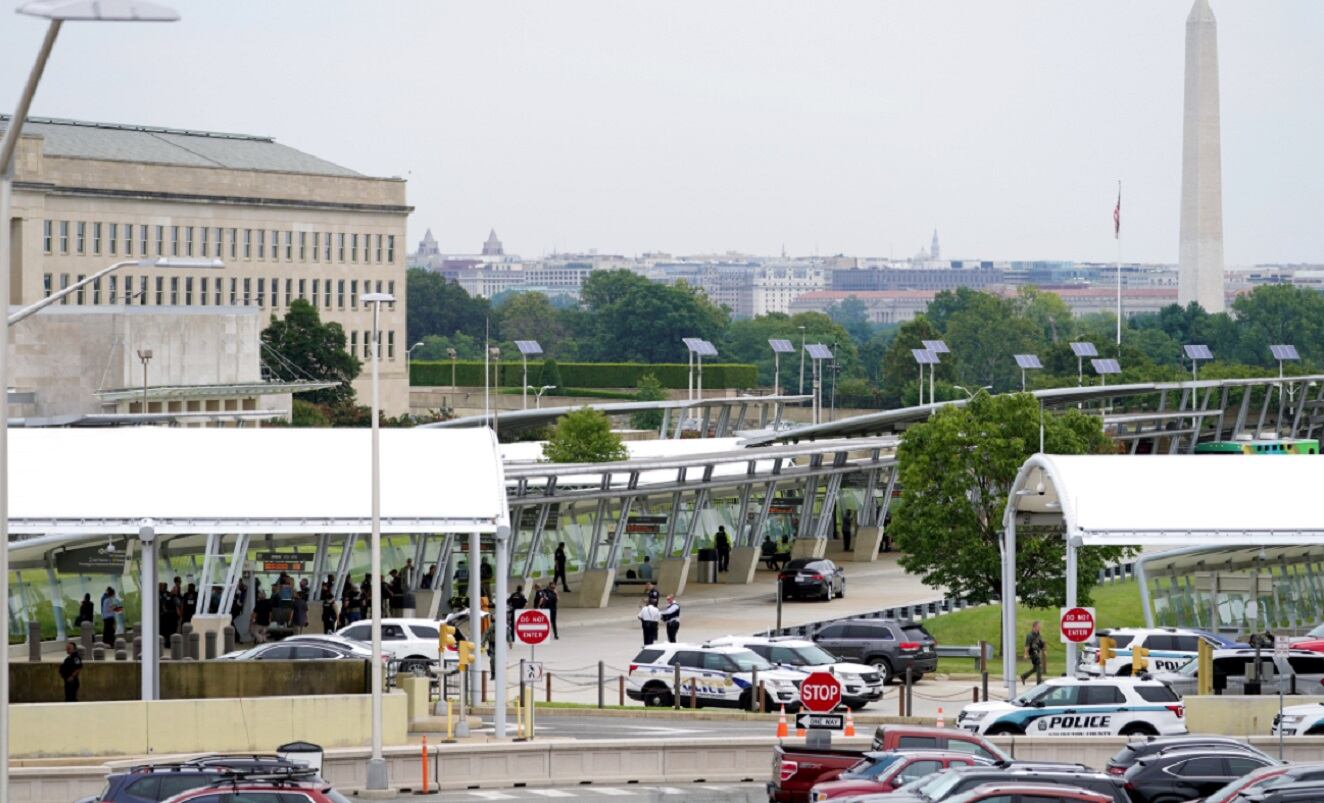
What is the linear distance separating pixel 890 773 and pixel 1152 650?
56.0ft

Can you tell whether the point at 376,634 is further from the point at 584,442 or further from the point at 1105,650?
the point at 584,442

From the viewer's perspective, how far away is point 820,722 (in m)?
33.3

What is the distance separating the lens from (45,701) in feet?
124

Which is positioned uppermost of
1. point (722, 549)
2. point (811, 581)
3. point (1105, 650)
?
point (1105, 650)

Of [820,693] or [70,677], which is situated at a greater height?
→ [820,693]

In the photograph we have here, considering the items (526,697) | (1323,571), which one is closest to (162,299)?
(1323,571)

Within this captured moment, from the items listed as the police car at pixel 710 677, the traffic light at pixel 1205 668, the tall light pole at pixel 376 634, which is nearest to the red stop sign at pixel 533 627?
the tall light pole at pixel 376 634

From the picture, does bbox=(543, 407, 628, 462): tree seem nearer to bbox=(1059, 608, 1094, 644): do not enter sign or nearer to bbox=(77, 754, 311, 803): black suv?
bbox=(1059, 608, 1094, 644): do not enter sign

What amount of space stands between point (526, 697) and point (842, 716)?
6.43m

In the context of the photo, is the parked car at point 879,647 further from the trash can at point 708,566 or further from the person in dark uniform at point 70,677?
the trash can at point 708,566

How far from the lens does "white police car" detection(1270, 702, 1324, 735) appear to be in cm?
3641

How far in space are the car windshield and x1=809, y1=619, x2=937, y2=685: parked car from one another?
415 centimetres

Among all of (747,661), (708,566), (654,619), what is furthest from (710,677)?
(708,566)

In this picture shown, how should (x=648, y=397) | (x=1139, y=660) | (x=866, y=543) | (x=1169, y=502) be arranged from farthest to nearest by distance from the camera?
(x=648, y=397) → (x=866, y=543) → (x=1169, y=502) → (x=1139, y=660)
